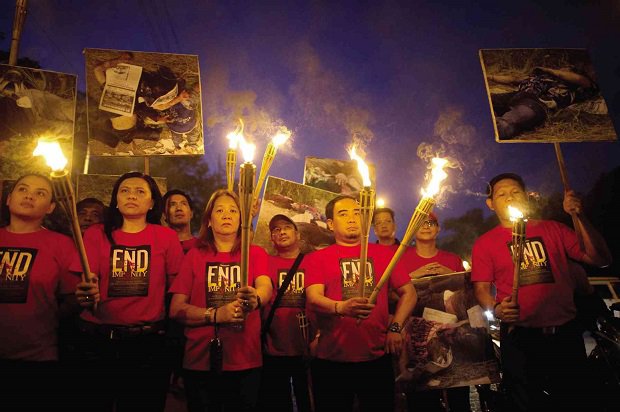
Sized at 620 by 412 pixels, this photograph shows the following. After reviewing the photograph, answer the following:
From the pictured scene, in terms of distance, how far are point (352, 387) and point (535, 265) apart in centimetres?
201

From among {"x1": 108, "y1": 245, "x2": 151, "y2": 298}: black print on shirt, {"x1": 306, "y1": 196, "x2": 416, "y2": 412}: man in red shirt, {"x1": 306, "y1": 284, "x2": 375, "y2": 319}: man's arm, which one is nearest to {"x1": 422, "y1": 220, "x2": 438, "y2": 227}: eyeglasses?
{"x1": 306, "y1": 196, "x2": 416, "y2": 412}: man in red shirt

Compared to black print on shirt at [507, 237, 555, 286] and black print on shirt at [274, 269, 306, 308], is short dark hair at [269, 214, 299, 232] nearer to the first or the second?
black print on shirt at [274, 269, 306, 308]

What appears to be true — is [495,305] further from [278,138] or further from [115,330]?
[115,330]

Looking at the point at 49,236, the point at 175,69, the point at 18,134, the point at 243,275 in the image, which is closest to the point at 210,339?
the point at 243,275

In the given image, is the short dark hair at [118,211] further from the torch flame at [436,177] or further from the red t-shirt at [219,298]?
the torch flame at [436,177]

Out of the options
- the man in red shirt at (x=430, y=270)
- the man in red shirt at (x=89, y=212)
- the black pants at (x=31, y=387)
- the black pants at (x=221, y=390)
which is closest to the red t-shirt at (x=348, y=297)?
the man in red shirt at (x=430, y=270)

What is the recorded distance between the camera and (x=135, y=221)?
3617 millimetres

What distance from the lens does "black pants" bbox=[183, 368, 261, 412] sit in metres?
3.10

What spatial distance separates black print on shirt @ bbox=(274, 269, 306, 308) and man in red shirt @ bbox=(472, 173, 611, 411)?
1765 millimetres

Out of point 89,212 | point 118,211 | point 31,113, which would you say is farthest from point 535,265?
point 31,113

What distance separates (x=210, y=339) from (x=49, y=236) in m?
1.66

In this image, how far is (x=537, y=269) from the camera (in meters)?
3.70

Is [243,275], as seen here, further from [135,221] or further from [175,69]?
[175,69]

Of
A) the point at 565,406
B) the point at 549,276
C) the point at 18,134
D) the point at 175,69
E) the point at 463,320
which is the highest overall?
the point at 175,69
